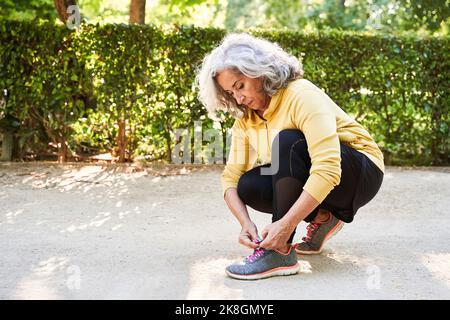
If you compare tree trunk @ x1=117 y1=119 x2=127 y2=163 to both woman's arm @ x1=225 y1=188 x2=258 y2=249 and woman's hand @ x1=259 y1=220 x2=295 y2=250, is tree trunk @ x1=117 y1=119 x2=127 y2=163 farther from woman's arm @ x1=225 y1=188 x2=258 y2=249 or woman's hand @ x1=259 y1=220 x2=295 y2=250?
woman's hand @ x1=259 y1=220 x2=295 y2=250

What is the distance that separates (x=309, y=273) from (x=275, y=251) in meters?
0.24

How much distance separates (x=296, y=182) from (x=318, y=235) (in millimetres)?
627

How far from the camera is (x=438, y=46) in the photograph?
7242 mm

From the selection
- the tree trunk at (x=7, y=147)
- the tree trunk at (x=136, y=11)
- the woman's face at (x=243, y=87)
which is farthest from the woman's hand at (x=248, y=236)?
the tree trunk at (x=136, y=11)

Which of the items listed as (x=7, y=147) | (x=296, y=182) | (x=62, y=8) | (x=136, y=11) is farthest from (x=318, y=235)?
(x=136, y=11)

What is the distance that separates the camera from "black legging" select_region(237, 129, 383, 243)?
3.15 meters

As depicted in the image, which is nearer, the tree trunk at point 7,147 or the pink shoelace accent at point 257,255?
the pink shoelace accent at point 257,255

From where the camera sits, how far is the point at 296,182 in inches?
124

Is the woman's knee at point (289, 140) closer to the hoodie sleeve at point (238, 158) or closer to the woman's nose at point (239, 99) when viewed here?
the woman's nose at point (239, 99)

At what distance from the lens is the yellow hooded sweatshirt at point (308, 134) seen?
3.04 metres

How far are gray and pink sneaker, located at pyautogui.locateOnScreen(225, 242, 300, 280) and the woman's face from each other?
735 mm

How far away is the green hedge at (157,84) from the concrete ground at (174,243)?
2.17 feet

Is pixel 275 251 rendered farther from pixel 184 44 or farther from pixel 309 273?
pixel 184 44

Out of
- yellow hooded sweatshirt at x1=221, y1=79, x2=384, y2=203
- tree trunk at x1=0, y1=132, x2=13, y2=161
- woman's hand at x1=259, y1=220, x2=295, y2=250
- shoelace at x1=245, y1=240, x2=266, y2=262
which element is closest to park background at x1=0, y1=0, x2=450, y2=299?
tree trunk at x1=0, y1=132, x2=13, y2=161
